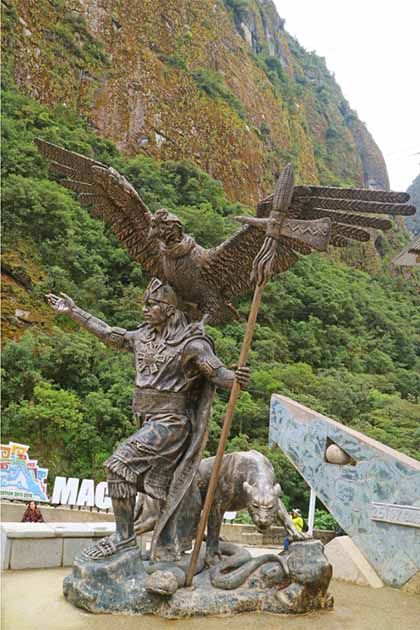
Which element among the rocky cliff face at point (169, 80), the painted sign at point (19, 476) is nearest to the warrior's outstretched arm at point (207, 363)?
the painted sign at point (19, 476)

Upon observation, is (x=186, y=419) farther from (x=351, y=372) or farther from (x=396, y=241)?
(x=396, y=241)

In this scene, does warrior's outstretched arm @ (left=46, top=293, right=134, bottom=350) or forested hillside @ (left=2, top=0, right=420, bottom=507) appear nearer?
warrior's outstretched arm @ (left=46, top=293, right=134, bottom=350)

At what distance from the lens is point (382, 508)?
5844mm

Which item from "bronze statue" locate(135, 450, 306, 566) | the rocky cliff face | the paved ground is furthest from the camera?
the rocky cliff face

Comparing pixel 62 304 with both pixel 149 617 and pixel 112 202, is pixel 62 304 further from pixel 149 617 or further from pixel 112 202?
pixel 149 617

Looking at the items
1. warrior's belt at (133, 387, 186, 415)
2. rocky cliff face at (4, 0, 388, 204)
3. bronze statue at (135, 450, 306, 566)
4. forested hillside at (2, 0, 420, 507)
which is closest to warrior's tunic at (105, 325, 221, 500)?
warrior's belt at (133, 387, 186, 415)

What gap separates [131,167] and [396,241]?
30177 millimetres

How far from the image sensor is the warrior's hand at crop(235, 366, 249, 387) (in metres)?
4.16

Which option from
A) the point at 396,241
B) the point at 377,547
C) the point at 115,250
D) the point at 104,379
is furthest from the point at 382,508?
the point at 396,241

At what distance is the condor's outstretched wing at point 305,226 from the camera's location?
4.32m

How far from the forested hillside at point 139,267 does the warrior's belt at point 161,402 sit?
41.6 ft

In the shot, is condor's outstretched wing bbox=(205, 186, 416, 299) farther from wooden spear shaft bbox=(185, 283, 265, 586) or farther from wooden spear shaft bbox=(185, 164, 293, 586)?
wooden spear shaft bbox=(185, 283, 265, 586)

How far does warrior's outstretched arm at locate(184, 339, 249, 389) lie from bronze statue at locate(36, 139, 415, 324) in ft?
1.96

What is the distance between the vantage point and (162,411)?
15.1 feet
